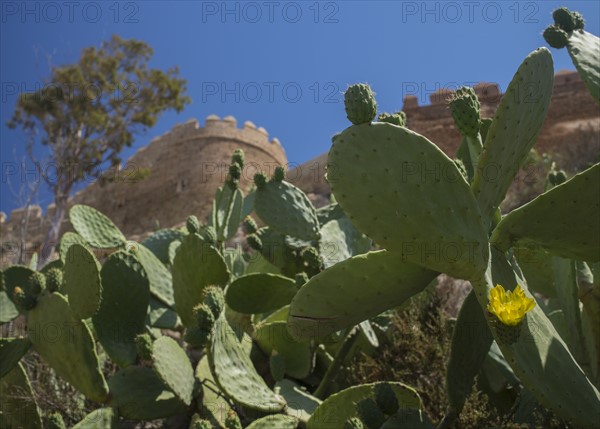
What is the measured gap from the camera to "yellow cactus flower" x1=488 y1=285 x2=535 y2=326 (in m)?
1.46

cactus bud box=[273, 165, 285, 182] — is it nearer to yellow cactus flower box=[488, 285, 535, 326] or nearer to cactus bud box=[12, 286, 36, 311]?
cactus bud box=[12, 286, 36, 311]

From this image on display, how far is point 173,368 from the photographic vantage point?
2.29m

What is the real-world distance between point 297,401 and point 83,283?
0.96m

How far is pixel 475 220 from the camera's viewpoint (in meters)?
1.62

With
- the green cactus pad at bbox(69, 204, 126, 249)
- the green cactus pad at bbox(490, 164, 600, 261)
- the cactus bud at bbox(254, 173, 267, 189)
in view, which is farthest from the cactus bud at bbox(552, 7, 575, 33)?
the green cactus pad at bbox(69, 204, 126, 249)

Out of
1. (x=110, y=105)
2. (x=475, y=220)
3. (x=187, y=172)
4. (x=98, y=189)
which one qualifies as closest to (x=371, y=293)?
(x=475, y=220)

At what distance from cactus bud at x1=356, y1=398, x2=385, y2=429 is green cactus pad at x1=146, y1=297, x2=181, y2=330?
61.8 inches

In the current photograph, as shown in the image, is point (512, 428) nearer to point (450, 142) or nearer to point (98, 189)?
point (450, 142)

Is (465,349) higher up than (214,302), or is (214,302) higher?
(214,302)

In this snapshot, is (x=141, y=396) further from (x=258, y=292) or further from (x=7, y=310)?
(x=7, y=310)

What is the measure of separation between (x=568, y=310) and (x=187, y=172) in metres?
18.8

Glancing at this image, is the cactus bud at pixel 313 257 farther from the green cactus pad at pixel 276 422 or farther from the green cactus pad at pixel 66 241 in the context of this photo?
the green cactus pad at pixel 66 241

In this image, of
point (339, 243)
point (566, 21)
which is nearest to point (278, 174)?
point (339, 243)

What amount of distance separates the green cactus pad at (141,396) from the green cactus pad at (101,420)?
42 millimetres
